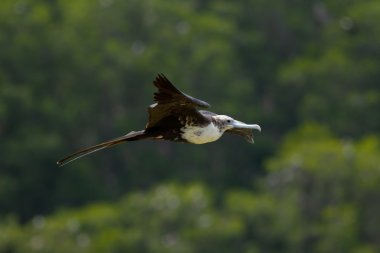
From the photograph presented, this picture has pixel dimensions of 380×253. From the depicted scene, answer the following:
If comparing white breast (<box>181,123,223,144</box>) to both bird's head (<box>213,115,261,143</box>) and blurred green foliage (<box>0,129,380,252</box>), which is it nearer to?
bird's head (<box>213,115,261,143</box>)

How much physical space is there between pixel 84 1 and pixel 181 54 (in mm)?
3591

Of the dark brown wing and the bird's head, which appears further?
the bird's head

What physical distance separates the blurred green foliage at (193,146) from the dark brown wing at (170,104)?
21.1 m

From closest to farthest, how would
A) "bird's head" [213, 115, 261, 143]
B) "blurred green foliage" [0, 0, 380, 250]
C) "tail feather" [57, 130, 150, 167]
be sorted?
1. "tail feather" [57, 130, 150, 167]
2. "bird's head" [213, 115, 261, 143]
3. "blurred green foliage" [0, 0, 380, 250]

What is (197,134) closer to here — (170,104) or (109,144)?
(170,104)

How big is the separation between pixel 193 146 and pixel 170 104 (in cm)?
3032

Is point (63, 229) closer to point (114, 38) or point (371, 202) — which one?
point (371, 202)

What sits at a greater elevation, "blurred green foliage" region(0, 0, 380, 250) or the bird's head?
"blurred green foliage" region(0, 0, 380, 250)

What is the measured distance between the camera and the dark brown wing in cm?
1005

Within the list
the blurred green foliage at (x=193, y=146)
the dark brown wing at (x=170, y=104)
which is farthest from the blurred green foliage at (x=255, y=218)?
the dark brown wing at (x=170, y=104)

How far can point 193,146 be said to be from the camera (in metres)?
40.6

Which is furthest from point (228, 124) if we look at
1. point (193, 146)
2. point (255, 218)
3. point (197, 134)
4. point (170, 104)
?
point (193, 146)

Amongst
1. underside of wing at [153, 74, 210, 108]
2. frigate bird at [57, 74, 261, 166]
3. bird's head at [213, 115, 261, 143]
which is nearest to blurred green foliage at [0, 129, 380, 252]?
bird's head at [213, 115, 261, 143]

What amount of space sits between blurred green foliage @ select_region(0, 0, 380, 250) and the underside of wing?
21.4 meters
